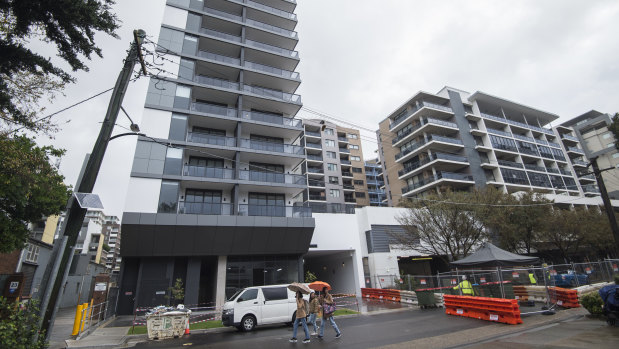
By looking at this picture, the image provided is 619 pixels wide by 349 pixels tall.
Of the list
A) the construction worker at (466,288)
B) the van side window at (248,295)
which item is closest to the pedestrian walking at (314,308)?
the van side window at (248,295)

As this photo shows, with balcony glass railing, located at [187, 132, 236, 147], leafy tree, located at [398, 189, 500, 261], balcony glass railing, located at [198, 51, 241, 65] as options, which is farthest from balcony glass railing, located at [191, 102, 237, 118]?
→ leafy tree, located at [398, 189, 500, 261]

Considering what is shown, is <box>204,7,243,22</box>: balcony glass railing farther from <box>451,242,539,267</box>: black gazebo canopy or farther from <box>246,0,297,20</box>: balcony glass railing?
<box>451,242,539,267</box>: black gazebo canopy

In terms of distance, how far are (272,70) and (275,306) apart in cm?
2284

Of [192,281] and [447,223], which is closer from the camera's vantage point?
[192,281]

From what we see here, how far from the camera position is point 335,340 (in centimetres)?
986

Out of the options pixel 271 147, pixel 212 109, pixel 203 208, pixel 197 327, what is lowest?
pixel 197 327

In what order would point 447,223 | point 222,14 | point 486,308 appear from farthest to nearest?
point 222,14 → point 447,223 → point 486,308

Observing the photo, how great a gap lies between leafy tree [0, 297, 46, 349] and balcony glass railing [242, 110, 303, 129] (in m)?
21.7

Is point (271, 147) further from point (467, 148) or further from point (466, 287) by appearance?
point (467, 148)

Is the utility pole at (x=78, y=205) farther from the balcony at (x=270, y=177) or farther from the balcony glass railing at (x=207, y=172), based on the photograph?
the balcony at (x=270, y=177)

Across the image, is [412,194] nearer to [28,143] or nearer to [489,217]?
[489,217]

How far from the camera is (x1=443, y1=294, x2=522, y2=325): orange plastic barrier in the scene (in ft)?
35.4

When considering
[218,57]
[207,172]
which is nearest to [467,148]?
[218,57]

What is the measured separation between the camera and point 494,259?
13.3 metres
